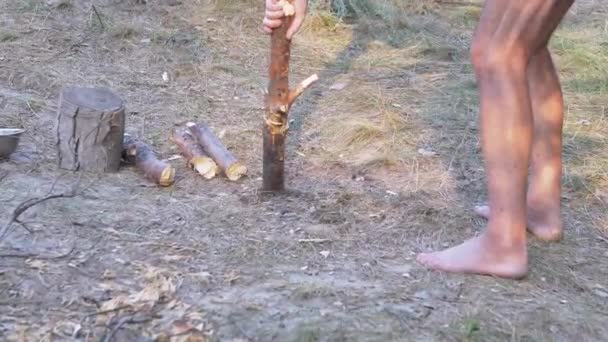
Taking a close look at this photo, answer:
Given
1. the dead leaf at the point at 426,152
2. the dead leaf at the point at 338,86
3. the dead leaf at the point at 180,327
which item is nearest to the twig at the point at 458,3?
the dead leaf at the point at 338,86

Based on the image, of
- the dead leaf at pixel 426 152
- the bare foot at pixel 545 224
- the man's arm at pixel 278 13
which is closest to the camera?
the bare foot at pixel 545 224

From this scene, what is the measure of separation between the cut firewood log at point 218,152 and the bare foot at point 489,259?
4.08ft

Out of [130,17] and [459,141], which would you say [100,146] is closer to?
[459,141]

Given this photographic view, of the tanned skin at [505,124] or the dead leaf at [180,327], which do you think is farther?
the tanned skin at [505,124]

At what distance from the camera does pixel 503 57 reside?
2.58m

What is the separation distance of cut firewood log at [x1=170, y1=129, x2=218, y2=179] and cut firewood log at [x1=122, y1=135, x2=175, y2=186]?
0.44 ft

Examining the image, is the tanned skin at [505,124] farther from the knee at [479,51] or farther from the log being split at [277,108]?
the log being split at [277,108]

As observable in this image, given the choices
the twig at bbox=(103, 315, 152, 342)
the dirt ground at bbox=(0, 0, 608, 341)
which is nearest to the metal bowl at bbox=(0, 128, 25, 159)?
the dirt ground at bbox=(0, 0, 608, 341)

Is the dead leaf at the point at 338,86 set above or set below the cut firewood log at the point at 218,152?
below

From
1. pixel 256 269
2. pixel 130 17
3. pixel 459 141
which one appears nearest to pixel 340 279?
pixel 256 269

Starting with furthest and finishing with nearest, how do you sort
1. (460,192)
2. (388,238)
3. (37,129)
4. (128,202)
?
(37,129) → (460,192) → (128,202) → (388,238)

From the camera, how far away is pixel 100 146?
3746 mm

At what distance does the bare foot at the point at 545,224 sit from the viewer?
3.13 m

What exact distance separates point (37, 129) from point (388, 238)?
202 cm
